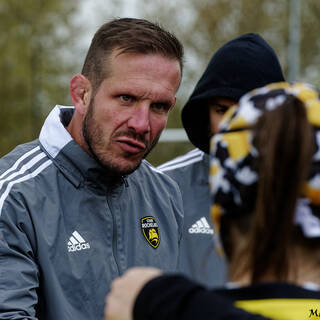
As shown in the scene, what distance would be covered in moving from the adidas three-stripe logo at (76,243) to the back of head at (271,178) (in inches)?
62.6

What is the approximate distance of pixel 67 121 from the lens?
3.48m

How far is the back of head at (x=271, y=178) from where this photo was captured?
4.54 ft

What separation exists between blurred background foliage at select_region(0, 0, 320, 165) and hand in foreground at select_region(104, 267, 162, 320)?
14.5 meters

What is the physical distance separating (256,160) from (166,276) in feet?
0.96

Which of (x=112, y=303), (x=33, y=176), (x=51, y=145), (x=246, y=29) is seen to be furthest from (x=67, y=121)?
(x=246, y=29)

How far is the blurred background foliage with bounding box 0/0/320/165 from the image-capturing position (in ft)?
54.0

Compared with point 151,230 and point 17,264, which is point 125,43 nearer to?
point 151,230

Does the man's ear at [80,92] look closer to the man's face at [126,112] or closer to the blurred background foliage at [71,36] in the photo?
the man's face at [126,112]

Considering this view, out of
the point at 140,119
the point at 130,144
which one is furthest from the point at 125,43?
the point at 130,144

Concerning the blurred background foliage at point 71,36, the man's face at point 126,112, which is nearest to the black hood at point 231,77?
the man's face at point 126,112

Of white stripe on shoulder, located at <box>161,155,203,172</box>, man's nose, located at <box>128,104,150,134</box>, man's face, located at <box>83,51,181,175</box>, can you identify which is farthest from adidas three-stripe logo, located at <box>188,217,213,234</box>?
man's nose, located at <box>128,104,150,134</box>

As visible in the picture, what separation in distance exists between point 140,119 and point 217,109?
971mm

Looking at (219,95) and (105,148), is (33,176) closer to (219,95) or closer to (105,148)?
(105,148)

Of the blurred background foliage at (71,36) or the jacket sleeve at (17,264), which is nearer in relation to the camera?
the jacket sleeve at (17,264)
